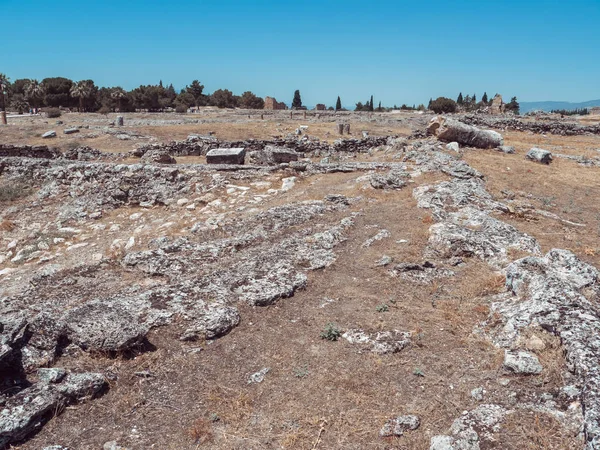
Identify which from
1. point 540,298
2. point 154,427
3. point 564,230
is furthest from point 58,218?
point 564,230

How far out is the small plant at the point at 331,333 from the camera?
21.6 ft

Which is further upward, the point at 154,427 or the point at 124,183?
the point at 124,183

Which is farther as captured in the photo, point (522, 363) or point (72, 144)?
point (72, 144)

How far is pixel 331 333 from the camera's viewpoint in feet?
21.7

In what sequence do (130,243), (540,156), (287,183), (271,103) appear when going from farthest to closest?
(271,103), (540,156), (287,183), (130,243)

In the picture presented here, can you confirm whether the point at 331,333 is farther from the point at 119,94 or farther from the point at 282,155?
the point at 119,94

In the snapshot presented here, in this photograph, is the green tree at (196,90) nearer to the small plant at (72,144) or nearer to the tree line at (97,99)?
the tree line at (97,99)

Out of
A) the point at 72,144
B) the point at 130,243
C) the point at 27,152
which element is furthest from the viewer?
the point at 72,144

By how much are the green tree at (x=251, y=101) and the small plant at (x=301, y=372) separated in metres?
79.1

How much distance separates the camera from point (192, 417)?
5.11m

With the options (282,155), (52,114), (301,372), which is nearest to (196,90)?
(52,114)

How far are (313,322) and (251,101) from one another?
77970 millimetres

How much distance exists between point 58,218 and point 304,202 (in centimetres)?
918

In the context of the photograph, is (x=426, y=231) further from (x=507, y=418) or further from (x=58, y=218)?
(x=58, y=218)
